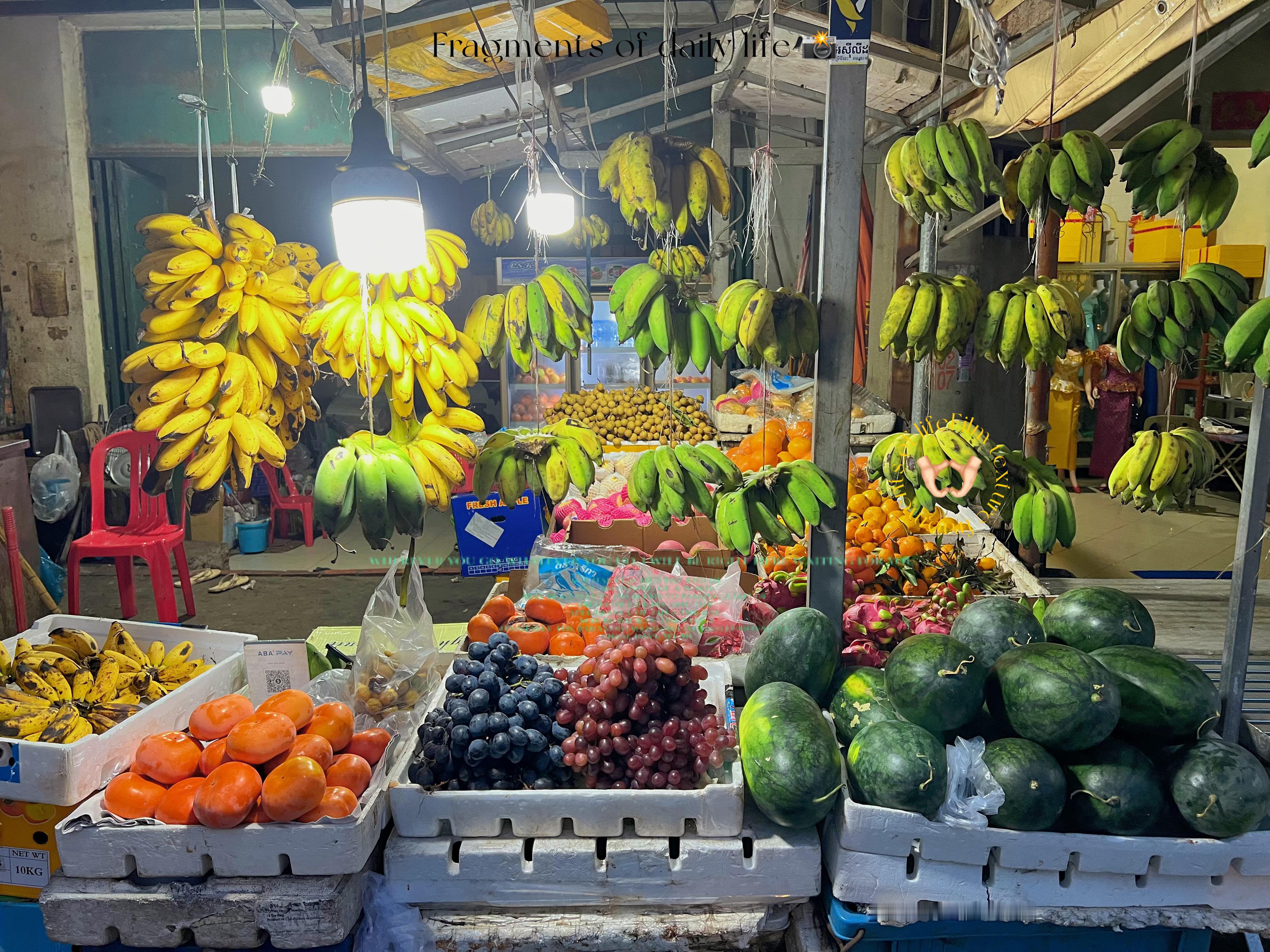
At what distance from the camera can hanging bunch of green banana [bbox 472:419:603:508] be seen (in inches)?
87.4

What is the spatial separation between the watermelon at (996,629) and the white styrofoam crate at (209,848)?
1367mm

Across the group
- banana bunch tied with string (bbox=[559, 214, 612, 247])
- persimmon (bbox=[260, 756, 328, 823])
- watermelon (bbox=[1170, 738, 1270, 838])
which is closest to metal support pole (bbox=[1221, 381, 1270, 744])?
watermelon (bbox=[1170, 738, 1270, 838])

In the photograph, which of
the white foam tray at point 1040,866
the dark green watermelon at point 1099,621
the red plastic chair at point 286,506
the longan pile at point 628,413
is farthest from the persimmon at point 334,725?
the red plastic chair at point 286,506

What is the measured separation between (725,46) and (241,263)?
2931mm

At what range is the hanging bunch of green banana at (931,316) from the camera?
6.30 ft

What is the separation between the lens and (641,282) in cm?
206

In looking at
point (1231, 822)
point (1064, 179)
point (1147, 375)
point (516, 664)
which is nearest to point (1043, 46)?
point (1064, 179)

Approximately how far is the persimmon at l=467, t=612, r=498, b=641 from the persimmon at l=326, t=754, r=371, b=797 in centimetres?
67

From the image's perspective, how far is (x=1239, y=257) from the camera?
26.2ft

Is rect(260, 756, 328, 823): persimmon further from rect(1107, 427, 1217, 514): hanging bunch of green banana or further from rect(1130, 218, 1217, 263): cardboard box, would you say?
rect(1130, 218, 1217, 263): cardboard box

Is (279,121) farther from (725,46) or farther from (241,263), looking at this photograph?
(241,263)

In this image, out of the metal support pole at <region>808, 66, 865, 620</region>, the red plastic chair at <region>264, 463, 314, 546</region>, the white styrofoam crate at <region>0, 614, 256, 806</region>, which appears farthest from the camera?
the red plastic chair at <region>264, 463, 314, 546</region>

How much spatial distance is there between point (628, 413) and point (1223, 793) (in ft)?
15.8

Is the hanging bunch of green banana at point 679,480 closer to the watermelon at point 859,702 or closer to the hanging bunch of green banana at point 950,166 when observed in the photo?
the watermelon at point 859,702
